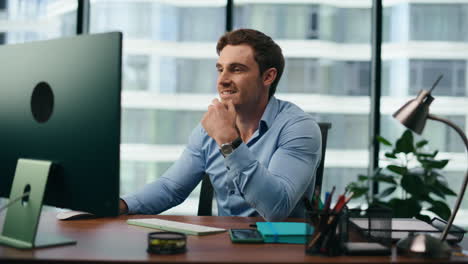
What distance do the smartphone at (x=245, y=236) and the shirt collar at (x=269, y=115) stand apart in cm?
66

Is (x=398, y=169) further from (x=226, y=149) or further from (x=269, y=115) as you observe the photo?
(x=226, y=149)

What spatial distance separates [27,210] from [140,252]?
292 mm

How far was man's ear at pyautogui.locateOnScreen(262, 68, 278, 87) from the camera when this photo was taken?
1987 millimetres

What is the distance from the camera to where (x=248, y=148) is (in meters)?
1.64

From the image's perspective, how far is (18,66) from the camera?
1.23 m

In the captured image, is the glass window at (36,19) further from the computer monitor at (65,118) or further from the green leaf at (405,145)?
the computer monitor at (65,118)

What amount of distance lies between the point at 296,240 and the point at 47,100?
676mm

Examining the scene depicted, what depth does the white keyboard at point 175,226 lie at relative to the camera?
1.28m

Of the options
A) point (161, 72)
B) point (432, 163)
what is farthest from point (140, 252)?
point (161, 72)

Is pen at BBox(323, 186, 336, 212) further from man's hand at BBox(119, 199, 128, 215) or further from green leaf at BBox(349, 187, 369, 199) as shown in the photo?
man's hand at BBox(119, 199, 128, 215)

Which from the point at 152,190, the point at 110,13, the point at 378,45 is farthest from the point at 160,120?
the point at 152,190

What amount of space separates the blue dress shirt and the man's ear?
73 mm

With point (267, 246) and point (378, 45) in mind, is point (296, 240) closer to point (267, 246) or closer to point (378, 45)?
point (267, 246)

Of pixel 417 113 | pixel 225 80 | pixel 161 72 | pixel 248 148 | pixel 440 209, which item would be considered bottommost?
pixel 440 209
